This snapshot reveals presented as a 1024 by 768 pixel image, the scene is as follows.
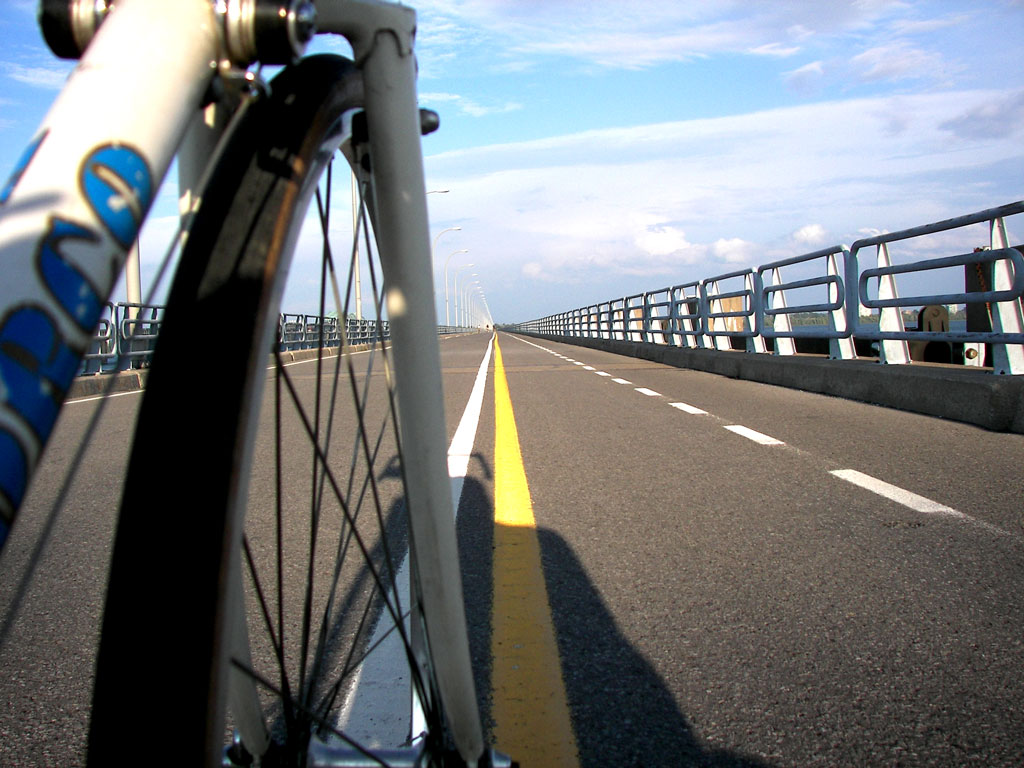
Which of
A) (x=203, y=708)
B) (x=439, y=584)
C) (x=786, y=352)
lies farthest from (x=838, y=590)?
(x=786, y=352)

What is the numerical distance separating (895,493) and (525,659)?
277 centimetres

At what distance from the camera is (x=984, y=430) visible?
6.81 meters

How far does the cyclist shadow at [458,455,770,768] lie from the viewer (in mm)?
1938

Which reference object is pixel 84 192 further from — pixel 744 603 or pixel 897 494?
pixel 897 494

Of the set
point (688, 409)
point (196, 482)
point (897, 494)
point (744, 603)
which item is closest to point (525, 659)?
point (744, 603)

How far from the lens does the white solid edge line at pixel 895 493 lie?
4110 millimetres

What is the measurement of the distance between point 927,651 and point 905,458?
335 cm

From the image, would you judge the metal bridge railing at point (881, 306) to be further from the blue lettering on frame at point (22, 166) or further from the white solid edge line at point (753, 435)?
the blue lettering on frame at point (22, 166)

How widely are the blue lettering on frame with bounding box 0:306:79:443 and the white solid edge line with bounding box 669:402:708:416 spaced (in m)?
7.79

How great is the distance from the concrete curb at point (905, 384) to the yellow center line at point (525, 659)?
4343mm

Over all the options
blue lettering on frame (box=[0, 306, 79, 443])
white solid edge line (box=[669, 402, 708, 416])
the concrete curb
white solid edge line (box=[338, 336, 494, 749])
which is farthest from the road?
white solid edge line (box=[669, 402, 708, 416])

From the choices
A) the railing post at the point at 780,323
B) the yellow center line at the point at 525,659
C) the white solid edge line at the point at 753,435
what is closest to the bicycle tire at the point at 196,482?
the yellow center line at the point at 525,659

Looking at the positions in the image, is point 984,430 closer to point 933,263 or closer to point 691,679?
point 933,263

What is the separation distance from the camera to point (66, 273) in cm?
77
